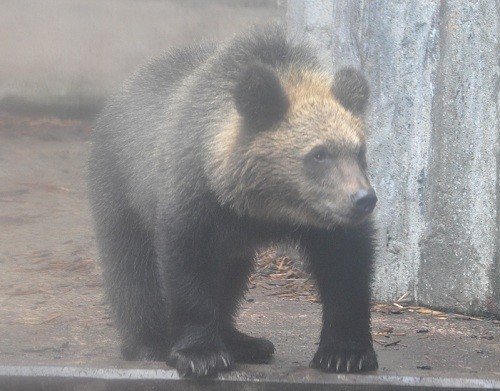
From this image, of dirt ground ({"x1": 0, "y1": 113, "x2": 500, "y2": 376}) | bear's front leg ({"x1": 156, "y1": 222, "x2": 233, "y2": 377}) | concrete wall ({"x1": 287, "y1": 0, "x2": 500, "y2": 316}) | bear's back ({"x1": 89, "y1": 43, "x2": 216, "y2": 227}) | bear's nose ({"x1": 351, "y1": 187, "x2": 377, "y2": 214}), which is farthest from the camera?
concrete wall ({"x1": 287, "y1": 0, "x2": 500, "y2": 316})

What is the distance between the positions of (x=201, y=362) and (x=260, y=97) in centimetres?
132

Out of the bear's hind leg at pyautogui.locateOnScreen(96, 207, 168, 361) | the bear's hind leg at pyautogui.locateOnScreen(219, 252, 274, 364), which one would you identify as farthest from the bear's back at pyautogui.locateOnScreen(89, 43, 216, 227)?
the bear's hind leg at pyautogui.locateOnScreen(219, 252, 274, 364)

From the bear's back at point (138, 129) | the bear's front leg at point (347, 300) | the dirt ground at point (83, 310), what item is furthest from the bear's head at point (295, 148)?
the dirt ground at point (83, 310)

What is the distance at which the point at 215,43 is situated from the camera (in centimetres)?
561

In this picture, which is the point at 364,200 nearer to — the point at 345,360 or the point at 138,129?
the point at 345,360

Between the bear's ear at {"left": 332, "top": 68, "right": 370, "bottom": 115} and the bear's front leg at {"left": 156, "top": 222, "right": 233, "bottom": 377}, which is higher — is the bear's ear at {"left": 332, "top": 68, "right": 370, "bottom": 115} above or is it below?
above

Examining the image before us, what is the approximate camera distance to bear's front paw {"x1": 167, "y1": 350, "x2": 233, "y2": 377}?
4602 millimetres

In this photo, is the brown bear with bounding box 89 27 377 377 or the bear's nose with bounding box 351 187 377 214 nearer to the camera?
the bear's nose with bounding box 351 187 377 214

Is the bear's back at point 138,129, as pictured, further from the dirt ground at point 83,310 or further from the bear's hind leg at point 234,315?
the dirt ground at point 83,310

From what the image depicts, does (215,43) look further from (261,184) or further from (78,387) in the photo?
(78,387)

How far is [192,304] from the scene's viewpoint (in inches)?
184

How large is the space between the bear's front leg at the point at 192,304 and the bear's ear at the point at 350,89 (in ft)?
3.33

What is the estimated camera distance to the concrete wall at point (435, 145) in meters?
6.37

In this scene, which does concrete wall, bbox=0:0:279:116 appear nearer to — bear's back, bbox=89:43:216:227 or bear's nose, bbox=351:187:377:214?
bear's back, bbox=89:43:216:227
